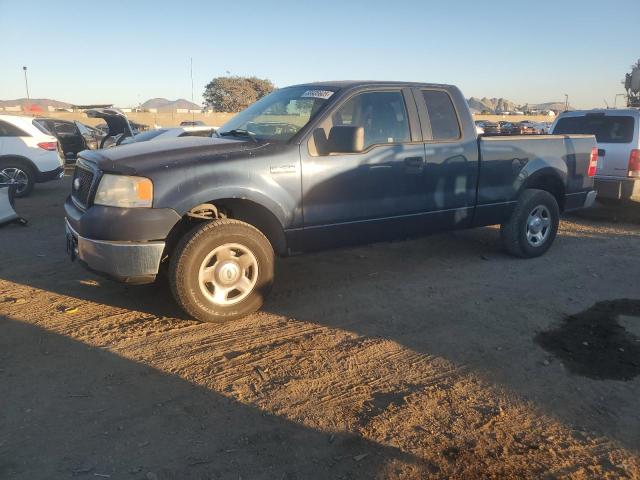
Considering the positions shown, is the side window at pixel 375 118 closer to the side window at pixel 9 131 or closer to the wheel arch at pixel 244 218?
the wheel arch at pixel 244 218

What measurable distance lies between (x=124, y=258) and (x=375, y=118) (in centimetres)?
260

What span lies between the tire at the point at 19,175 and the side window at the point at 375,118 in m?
8.51

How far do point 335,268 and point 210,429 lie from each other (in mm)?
3121

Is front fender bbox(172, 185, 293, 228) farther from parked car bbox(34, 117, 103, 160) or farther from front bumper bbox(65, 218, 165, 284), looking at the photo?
parked car bbox(34, 117, 103, 160)

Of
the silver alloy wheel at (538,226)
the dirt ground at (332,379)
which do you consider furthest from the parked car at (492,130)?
the dirt ground at (332,379)

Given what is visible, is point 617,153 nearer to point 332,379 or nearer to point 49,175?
point 332,379

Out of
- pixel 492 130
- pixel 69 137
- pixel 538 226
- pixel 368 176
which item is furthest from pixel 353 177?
pixel 69 137

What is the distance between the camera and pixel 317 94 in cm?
490

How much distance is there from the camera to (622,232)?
Result: 25.1ft

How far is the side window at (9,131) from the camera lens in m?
10.5

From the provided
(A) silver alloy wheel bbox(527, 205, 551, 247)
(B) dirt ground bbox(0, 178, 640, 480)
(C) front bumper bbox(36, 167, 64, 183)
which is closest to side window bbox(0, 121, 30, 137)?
(C) front bumper bbox(36, 167, 64, 183)

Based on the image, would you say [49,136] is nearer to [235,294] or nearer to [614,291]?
[235,294]

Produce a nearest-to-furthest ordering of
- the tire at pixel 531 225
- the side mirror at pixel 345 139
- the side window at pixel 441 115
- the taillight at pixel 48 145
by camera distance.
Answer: the side mirror at pixel 345 139 → the side window at pixel 441 115 → the tire at pixel 531 225 → the taillight at pixel 48 145

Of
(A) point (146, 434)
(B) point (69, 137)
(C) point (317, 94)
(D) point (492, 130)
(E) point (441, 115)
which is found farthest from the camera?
(B) point (69, 137)
